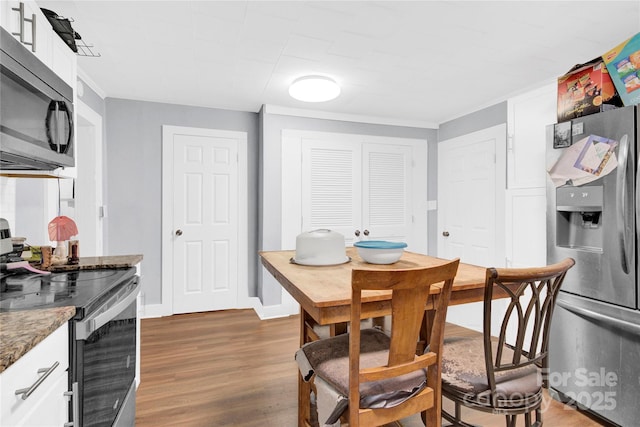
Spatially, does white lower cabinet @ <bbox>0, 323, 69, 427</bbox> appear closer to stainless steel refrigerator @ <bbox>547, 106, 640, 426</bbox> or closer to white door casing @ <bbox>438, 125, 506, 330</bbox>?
stainless steel refrigerator @ <bbox>547, 106, 640, 426</bbox>

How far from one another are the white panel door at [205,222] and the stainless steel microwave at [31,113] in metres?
2.02

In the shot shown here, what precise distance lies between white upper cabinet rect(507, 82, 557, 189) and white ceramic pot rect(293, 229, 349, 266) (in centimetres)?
195

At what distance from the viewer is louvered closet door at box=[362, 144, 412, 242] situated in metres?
4.20

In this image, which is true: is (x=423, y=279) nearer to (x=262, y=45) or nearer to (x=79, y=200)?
(x=262, y=45)

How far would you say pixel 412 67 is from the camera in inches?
108

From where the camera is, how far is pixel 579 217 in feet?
6.77

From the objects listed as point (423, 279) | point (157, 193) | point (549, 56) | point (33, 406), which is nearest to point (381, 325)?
point (423, 279)

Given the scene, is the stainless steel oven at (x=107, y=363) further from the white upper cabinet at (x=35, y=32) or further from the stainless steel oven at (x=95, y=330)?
the white upper cabinet at (x=35, y=32)

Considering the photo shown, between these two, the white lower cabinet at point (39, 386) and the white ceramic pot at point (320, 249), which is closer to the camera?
the white lower cabinet at point (39, 386)

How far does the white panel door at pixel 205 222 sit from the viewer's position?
378cm

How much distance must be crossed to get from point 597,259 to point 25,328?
2.65m

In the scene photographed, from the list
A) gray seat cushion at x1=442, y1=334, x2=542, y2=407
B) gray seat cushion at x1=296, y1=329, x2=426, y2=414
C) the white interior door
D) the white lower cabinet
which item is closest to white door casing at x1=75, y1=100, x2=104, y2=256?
the white interior door

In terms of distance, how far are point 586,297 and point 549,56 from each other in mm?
1802

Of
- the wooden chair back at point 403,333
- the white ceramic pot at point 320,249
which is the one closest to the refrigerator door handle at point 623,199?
the wooden chair back at point 403,333
